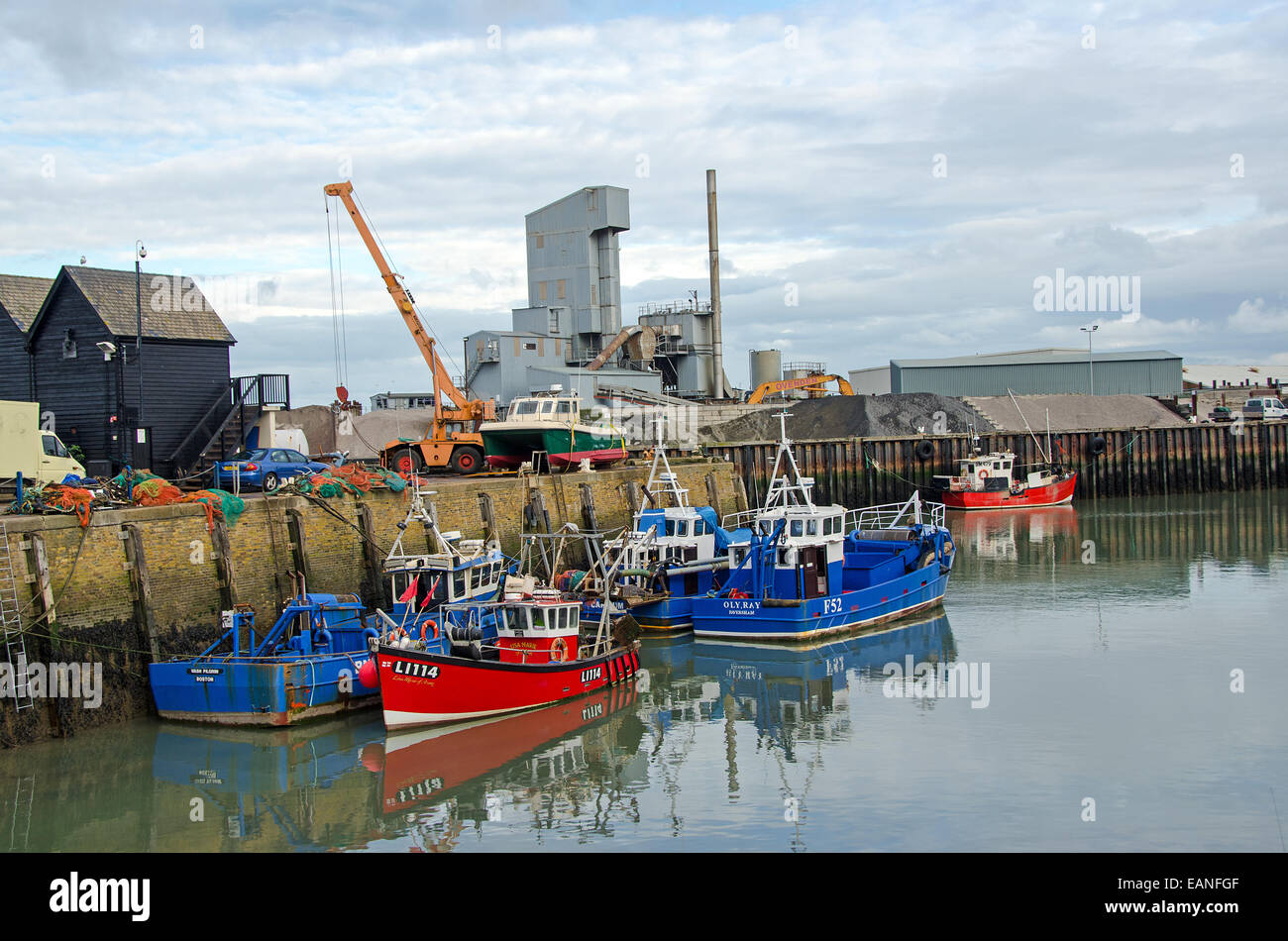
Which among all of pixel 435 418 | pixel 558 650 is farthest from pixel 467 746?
pixel 435 418

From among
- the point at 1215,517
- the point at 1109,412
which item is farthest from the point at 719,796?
the point at 1109,412

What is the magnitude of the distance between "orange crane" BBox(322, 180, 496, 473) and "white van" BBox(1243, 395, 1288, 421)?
45345 mm

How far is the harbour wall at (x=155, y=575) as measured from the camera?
55.2ft

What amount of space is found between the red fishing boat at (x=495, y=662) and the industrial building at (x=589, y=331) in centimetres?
3447

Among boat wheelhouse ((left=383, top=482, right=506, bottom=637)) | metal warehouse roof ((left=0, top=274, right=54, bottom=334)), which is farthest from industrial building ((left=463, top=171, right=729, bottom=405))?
boat wheelhouse ((left=383, top=482, right=506, bottom=637))

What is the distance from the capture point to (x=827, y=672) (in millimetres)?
21156

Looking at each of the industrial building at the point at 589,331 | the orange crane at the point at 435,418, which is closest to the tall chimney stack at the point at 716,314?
the industrial building at the point at 589,331

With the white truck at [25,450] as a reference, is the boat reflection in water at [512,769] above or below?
below

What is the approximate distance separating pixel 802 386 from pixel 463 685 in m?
47.3

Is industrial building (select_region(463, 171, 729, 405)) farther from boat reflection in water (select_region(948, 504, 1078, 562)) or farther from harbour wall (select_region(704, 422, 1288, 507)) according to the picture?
boat reflection in water (select_region(948, 504, 1078, 562))

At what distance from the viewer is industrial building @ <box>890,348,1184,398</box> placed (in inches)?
2815

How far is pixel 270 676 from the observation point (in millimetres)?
17047

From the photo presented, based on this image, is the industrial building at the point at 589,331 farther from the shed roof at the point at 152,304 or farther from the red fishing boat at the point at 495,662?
the red fishing boat at the point at 495,662
